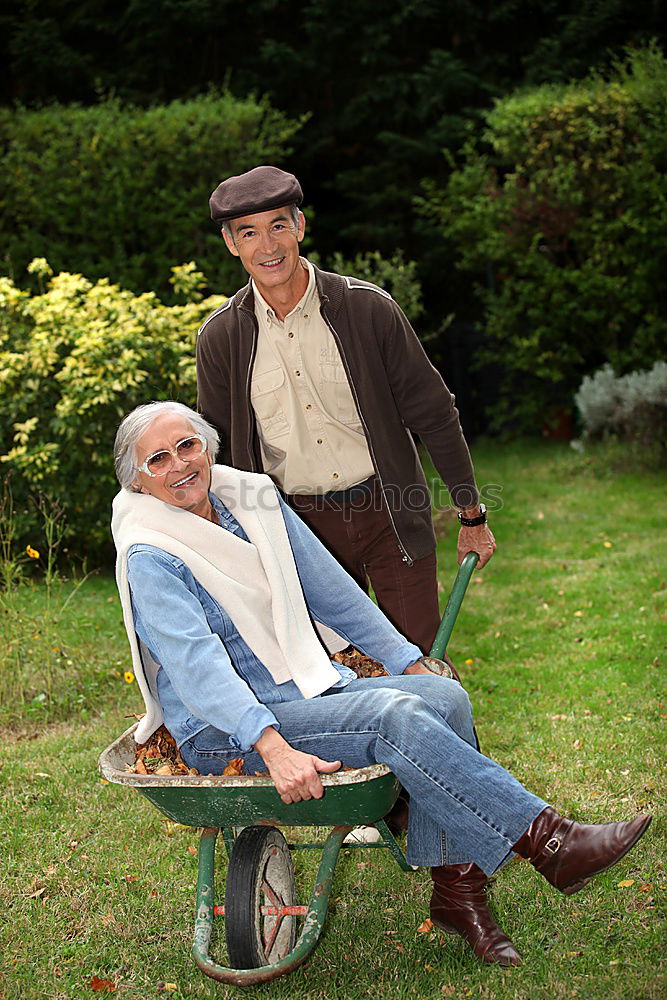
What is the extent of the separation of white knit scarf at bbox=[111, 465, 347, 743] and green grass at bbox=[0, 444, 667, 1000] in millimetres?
729

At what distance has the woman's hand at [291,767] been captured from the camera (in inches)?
89.2

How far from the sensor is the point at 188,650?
7.94 feet

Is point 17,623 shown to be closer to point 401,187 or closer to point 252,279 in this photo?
point 252,279

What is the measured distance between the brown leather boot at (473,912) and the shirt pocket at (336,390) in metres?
1.38

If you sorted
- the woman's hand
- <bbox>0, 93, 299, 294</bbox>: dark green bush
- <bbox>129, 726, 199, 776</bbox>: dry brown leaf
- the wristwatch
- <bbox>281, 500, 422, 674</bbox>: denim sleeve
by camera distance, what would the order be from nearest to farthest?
the woman's hand
<bbox>129, 726, 199, 776</bbox>: dry brown leaf
<bbox>281, 500, 422, 674</bbox>: denim sleeve
the wristwatch
<bbox>0, 93, 299, 294</bbox>: dark green bush

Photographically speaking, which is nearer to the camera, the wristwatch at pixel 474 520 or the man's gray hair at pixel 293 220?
the man's gray hair at pixel 293 220

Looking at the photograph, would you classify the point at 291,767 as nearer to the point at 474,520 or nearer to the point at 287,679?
the point at 287,679

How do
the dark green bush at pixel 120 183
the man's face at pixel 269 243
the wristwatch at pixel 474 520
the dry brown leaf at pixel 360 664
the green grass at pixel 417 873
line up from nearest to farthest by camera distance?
the green grass at pixel 417 873 < the dry brown leaf at pixel 360 664 < the man's face at pixel 269 243 < the wristwatch at pixel 474 520 < the dark green bush at pixel 120 183

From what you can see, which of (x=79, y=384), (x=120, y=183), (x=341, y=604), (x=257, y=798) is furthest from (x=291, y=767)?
(x=120, y=183)

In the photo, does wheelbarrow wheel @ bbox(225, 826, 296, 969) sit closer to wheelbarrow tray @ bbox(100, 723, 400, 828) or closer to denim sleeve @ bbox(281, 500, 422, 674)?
wheelbarrow tray @ bbox(100, 723, 400, 828)

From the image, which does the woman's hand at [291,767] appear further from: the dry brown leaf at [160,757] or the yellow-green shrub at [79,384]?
the yellow-green shrub at [79,384]

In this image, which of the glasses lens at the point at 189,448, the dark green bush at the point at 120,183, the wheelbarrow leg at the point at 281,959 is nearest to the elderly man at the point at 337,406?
the glasses lens at the point at 189,448

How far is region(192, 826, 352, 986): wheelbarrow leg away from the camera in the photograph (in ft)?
7.75

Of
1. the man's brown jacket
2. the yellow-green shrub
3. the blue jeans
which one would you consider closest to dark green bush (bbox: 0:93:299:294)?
the yellow-green shrub
